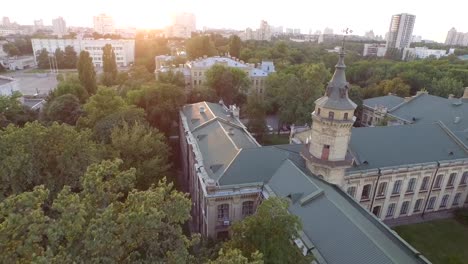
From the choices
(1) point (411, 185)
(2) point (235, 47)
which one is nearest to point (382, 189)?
(1) point (411, 185)

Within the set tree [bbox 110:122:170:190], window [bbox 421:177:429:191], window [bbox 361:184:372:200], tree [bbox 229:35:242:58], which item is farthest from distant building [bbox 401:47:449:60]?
tree [bbox 110:122:170:190]

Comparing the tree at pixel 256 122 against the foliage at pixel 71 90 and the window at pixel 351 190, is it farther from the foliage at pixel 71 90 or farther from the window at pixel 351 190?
the foliage at pixel 71 90

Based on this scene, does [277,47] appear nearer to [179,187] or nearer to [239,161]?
[179,187]

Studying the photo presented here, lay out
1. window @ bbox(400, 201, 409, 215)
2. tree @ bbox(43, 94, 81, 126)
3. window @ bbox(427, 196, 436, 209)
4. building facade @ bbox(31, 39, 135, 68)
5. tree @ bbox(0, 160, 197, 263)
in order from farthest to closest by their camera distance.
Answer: building facade @ bbox(31, 39, 135, 68)
tree @ bbox(43, 94, 81, 126)
window @ bbox(427, 196, 436, 209)
window @ bbox(400, 201, 409, 215)
tree @ bbox(0, 160, 197, 263)

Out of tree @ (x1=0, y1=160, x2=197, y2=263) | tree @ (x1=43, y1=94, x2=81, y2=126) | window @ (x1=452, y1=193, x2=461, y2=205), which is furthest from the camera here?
tree @ (x1=43, y1=94, x2=81, y2=126)

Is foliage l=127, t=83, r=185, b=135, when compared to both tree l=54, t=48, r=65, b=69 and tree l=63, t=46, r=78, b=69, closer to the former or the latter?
tree l=63, t=46, r=78, b=69

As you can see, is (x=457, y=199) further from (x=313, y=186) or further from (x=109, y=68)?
(x=109, y=68)
